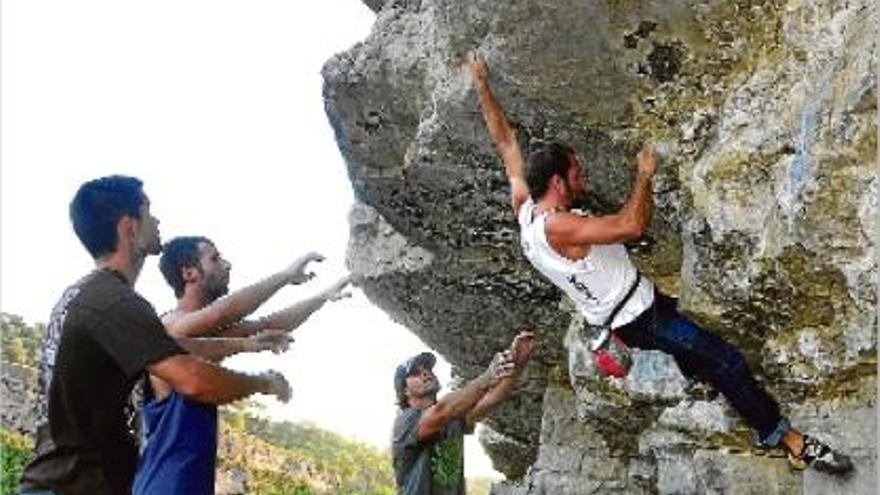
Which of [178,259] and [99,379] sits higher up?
[178,259]

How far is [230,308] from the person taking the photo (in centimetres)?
842

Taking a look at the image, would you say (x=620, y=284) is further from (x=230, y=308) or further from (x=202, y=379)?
(x=202, y=379)

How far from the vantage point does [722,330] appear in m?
9.21

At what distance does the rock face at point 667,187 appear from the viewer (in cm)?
779

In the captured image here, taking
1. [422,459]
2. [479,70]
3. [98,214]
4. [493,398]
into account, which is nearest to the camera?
[98,214]

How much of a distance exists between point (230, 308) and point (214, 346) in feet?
1.78

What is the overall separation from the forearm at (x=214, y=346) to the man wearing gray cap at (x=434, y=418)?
277 cm

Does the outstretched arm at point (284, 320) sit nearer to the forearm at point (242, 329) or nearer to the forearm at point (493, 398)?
the forearm at point (242, 329)

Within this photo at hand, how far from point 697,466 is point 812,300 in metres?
2.14

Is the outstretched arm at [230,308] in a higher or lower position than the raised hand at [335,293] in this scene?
lower

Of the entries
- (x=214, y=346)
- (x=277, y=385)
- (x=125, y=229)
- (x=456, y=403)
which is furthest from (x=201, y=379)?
(x=456, y=403)

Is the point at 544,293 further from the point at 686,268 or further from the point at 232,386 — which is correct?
the point at 232,386

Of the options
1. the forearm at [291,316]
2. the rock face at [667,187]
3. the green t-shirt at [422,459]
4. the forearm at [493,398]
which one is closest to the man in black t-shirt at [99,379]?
the forearm at [291,316]

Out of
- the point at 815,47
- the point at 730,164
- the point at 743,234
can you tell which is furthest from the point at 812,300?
the point at 815,47
